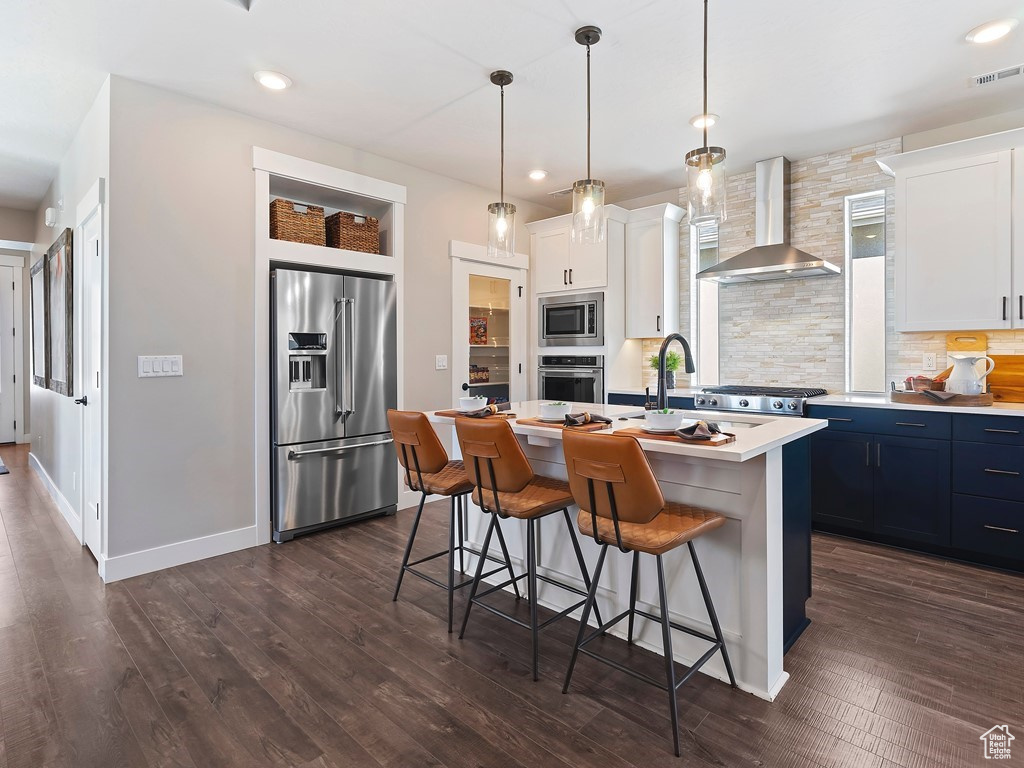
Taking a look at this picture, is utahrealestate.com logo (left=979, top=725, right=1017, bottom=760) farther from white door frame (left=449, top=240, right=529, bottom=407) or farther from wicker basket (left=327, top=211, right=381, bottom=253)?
wicker basket (left=327, top=211, right=381, bottom=253)

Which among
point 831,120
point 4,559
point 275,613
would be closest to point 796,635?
point 275,613

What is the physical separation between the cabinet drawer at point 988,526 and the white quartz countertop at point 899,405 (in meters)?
0.50

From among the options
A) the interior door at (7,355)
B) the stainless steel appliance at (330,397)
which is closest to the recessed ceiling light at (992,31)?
the stainless steel appliance at (330,397)

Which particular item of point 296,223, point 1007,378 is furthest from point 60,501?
point 1007,378

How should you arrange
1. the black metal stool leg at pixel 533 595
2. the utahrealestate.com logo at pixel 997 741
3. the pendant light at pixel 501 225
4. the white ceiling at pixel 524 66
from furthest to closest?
the pendant light at pixel 501 225, the white ceiling at pixel 524 66, the black metal stool leg at pixel 533 595, the utahrealestate.com logo at pixel 997 741

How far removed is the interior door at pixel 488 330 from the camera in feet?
15.6

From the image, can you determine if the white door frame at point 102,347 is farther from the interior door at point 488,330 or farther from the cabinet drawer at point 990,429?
the cabinet drawer at point 990,429

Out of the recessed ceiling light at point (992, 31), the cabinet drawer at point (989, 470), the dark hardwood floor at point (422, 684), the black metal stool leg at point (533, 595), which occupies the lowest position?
the dark hardwood floor at point (422, 684)

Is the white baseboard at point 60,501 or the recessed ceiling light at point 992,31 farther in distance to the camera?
the white baseboard at point 60,501

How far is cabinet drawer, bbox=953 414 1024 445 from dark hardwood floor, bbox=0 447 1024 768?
0.75m

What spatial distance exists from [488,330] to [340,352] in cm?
158

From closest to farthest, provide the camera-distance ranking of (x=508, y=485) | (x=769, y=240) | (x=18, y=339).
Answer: (x=508, y=485), (x=769, y=240), (x=18, y=339)

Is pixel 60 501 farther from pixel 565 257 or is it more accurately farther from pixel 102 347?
pixel 565 257

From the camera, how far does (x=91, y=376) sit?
3.31m
